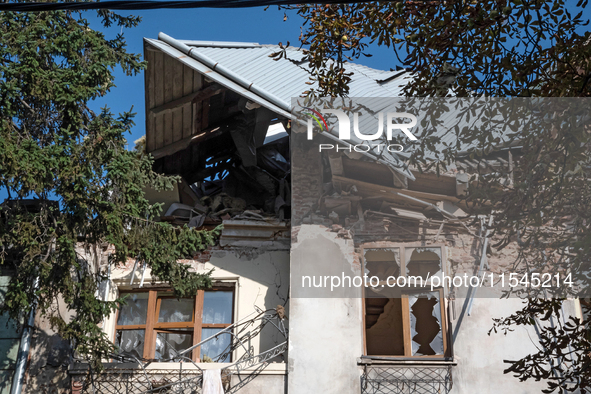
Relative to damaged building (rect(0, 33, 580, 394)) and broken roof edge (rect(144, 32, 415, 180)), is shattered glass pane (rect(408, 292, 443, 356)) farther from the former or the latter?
broken roof edge (rect(144, 32, 415, 180))

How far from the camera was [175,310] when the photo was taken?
1077cm

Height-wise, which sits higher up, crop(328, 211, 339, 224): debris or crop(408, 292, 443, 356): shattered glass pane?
crop(328, 211, 339, 224): debris

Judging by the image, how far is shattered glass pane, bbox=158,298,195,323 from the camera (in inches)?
421

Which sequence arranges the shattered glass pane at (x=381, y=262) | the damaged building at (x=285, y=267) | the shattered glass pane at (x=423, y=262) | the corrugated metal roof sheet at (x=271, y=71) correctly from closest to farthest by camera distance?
the damaged building at (x=285, y=267) → the shattered glass pane at (x=423, y=262) → the shattered glass pane at (x=381, y=262) → the corrugated metal roof sheet at (x=271, y=71)

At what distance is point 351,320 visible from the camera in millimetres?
9594

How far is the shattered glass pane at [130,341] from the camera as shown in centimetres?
1047

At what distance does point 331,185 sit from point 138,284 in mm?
3921

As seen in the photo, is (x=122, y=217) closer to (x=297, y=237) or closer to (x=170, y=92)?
(x=297, y=237)

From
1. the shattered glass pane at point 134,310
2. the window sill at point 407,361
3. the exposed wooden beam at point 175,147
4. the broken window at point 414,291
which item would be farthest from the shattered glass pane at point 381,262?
the exposed wooden beam at point 175,147

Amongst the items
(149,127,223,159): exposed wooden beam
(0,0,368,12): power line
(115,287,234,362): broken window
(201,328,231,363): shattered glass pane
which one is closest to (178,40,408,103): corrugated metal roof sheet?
(149,127,223,159): exposed wooden beam

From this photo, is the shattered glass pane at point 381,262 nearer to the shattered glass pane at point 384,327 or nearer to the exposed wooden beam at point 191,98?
the shattered glass pane at point 384,327

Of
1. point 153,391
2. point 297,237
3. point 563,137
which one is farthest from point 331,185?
point 563,137

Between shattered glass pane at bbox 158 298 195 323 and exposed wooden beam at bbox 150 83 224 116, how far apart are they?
3.65 metres

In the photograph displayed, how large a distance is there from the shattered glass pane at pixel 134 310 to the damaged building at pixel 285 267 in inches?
0.9
